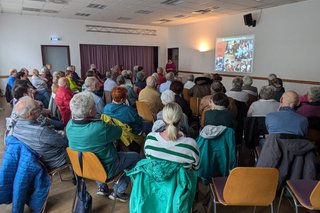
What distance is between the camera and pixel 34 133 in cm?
215

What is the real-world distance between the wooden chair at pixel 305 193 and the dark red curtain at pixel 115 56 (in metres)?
9.95

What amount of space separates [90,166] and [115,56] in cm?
984

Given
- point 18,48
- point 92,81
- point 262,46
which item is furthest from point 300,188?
point 18,48

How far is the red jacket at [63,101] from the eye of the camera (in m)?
3.80

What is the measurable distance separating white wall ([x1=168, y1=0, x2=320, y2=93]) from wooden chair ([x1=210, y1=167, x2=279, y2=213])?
608 cm

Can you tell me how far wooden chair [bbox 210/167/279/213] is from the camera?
165 centimetres

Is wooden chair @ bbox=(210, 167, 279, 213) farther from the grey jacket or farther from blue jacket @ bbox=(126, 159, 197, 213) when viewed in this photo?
the grey jacket

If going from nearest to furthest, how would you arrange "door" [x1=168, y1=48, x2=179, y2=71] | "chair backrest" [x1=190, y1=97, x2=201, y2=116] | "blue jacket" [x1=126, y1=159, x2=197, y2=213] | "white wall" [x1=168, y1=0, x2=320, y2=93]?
"blue jacket" [x1=126, y1=159, x2=197, y2=213] → "chair backrest" [x1=190, y1=97, x2=201, y2=116] → "white wall" [x1=168, y1=0, x2=320, y2=93] → "door" [x1=168, y1=48, x2=179, y2=71]

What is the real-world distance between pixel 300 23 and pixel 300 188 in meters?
6.44

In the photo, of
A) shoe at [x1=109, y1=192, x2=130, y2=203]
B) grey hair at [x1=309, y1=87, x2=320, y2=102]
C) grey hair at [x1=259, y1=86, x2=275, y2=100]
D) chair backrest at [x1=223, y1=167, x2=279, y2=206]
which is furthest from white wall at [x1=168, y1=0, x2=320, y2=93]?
shoe at [x1=109, y1=192, x2=130, y2=203]

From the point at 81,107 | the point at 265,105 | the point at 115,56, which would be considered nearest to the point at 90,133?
the point at 81,107

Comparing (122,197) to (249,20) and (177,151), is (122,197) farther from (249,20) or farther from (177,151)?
(249,20)

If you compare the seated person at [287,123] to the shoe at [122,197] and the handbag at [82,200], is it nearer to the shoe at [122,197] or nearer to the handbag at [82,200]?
the shoe at [122,197]

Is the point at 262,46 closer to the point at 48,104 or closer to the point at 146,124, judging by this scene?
the point at 146,124
